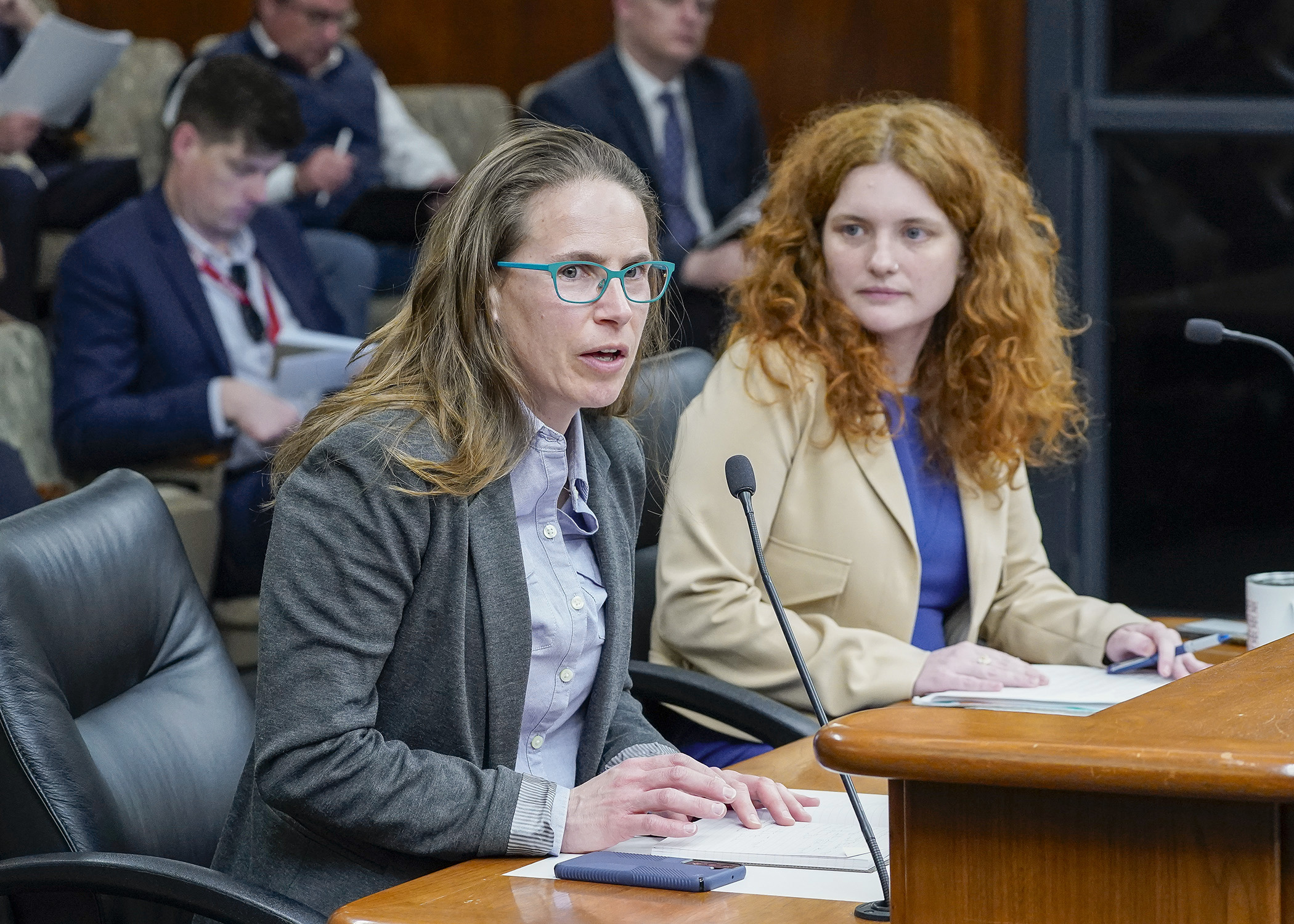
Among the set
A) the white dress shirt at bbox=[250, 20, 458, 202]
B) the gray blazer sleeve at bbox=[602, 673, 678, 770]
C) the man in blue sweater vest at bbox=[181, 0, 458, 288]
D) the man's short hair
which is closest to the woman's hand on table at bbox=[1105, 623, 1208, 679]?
the gray blazer sleeve at bbox=[602, 673, 678, 770]

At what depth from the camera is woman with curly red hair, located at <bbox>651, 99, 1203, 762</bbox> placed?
1967mm

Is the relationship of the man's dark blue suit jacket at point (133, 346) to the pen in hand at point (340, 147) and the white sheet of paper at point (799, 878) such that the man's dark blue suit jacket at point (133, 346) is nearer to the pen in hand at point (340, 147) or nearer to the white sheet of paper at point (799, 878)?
the pen in hand at point (340, 147)

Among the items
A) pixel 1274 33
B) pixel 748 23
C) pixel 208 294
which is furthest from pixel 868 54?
pixel 208 294

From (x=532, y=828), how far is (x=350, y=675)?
0.19 m

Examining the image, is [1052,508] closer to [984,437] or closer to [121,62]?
[984,437]

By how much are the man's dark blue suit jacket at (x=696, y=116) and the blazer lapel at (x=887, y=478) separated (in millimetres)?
1904

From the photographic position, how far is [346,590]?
130 centimetres

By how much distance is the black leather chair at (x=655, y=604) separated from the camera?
1.86 m

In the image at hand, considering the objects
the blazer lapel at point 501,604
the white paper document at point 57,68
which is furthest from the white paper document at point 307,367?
the blazer lapel at point 501,604

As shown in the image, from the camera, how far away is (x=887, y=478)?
2053mm

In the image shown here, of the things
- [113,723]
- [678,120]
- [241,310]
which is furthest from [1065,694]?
[678,120]

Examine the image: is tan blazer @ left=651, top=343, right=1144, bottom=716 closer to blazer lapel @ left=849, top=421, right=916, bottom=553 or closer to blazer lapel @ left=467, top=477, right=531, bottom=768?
blazer lapel @ left=849, top=421, right=916, bottom=553

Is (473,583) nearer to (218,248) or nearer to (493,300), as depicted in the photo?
(493,300)

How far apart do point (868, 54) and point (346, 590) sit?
3546mm
